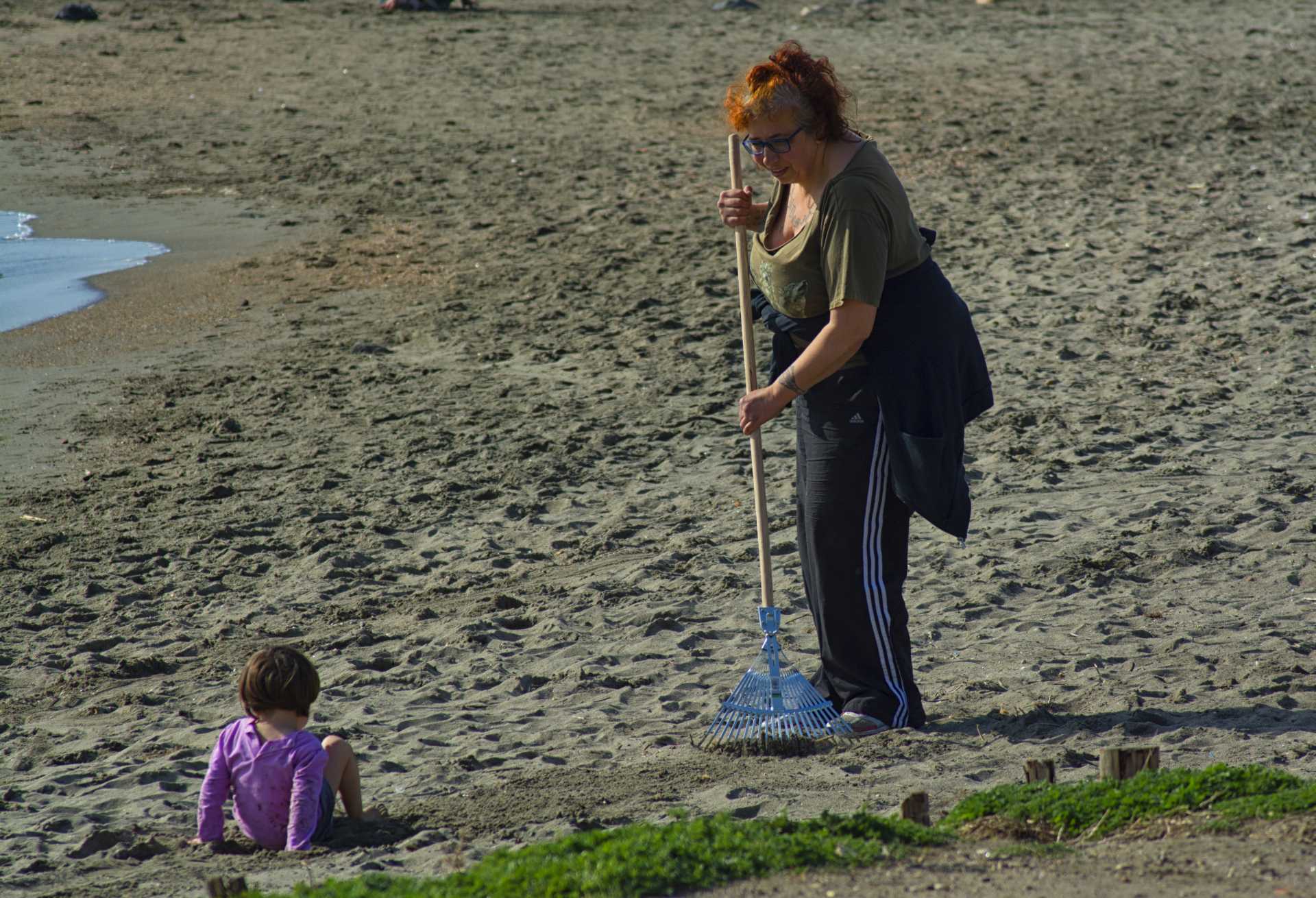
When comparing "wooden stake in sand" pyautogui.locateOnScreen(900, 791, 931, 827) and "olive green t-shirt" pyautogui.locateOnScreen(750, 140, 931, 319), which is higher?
"olive green t-shirt" pyautogui.locateOnScreen(750, 140, 931, 319)

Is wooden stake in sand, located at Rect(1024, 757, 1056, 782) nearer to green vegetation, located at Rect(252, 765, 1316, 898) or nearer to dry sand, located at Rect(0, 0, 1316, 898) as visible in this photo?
green vegetation, located at Rect(252, 765, 1316, 898)

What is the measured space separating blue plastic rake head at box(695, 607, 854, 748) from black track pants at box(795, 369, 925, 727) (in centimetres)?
10

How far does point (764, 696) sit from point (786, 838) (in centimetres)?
119

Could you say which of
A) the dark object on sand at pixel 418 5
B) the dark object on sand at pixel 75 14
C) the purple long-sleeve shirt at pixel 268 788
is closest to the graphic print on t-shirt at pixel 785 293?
the purple long-sleeve shirt at pixel 268 788

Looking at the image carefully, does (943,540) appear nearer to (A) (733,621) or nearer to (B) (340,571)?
(A) (733,621)

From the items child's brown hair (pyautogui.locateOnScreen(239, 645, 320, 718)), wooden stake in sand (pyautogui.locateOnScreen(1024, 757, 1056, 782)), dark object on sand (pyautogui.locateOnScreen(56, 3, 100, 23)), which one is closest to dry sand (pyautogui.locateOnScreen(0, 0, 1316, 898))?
wooden stake in sand (pyautogui.locateOnScreen(1024, 757, 1056, 782))

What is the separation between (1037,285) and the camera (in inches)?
404

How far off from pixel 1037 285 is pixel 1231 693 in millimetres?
5697

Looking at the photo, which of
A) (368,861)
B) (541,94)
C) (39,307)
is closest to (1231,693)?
(368,861)

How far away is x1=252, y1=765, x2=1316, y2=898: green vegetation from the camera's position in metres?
3.38

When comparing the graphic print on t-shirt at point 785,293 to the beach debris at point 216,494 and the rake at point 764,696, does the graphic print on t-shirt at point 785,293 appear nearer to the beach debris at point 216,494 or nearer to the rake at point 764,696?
the rake at point 764,696

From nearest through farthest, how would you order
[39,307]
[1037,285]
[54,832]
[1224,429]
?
[54,832]
[1224,429]
[1037,285]
[39,307]

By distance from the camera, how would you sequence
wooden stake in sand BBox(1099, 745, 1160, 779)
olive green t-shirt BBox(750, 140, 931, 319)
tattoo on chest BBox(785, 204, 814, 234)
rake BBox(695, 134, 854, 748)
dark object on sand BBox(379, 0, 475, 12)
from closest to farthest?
1. wooden stake in sand BBox(1099, 745, 1160, 779)
2. olive green t-shirt BBox(750, 140, 931, 319)
3. tattoo on chest BBox(785, 204, 814, 234)
4. rake BBox(695, 134, 854, 748)
5. dark object on sand BBox(379, 0, 475, 12)

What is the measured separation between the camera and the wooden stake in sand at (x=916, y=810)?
3.81m
